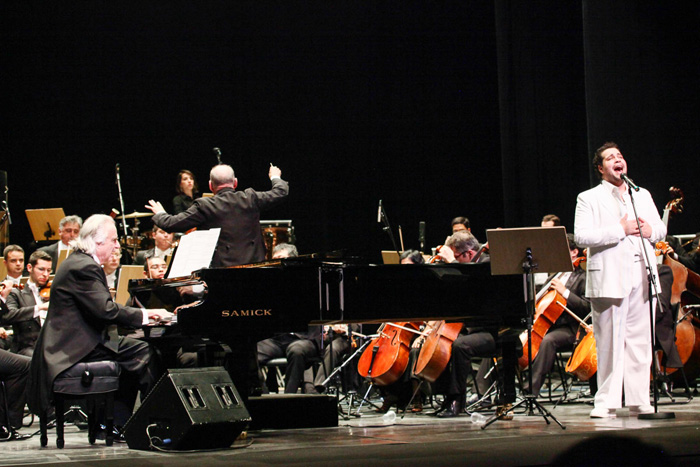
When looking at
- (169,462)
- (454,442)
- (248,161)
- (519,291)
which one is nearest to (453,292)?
(519,291)

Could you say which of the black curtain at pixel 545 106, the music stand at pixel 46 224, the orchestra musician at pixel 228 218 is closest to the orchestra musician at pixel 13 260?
the orchestra musician at pixel 228 218

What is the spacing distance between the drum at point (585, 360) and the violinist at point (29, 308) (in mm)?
3792

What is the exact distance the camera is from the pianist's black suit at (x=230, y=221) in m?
5.73

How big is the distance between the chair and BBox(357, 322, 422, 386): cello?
2183 millimetres

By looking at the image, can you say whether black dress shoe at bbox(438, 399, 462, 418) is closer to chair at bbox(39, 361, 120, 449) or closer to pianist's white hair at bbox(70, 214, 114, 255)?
chair at bbox(39, 361, 120, 449)

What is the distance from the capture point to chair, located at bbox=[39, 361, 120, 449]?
181 inches

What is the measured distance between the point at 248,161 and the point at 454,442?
7381 mm

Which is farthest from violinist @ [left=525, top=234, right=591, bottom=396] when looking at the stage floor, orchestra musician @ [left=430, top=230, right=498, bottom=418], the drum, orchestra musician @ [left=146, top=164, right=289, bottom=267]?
orchestra musician @ [left=146, top=164, right=289, bottom=267]

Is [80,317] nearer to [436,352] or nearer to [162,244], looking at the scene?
[436,352]

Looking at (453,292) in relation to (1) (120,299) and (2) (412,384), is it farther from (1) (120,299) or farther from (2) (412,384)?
(1) (120,299)

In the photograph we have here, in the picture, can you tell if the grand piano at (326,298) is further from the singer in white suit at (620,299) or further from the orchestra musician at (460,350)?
the orchestra musician at (460,350)

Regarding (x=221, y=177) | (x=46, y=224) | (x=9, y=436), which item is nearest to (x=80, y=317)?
(x=9, y=436)

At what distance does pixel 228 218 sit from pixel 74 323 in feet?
4.65

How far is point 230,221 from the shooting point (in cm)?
579
